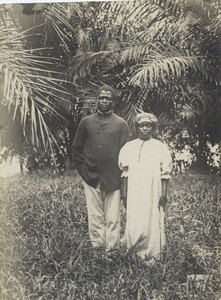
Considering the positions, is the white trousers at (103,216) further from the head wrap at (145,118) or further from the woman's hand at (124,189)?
the head wrap at (145,118)

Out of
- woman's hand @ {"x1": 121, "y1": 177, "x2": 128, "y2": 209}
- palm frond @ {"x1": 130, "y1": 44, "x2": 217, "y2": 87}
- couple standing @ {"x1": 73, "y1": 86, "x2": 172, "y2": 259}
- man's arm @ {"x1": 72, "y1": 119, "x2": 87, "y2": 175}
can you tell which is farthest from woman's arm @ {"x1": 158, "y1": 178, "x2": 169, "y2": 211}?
palm frond @ {"x1": 130, "y1": 44, "x2": 217, "y2": 87}

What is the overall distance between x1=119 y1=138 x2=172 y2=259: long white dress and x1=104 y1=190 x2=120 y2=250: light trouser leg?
0.06 metres

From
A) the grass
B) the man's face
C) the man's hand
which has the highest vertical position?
the man's face

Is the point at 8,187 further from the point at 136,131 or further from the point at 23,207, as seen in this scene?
the point at 136,131

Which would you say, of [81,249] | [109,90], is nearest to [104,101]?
[109,90]

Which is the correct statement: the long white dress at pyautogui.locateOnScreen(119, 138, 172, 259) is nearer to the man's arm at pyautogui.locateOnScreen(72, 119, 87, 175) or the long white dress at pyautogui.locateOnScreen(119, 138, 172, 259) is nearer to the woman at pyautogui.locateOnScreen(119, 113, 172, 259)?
the woman at pyautogui.locateOnScreen(119, 113, 172, 259)

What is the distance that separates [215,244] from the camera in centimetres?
330

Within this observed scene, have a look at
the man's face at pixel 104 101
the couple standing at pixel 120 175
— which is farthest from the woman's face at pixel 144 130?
the man's face at pixel 104 101

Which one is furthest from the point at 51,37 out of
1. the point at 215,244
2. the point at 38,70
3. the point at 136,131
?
the point at 215,244

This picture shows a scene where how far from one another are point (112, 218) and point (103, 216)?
6cm

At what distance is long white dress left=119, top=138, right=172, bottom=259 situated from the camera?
3.29 m

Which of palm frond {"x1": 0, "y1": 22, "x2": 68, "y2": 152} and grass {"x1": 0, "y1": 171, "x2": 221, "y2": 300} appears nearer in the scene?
grass {"x1": 0, "y1": 171, "x2": 221, "y2": 300}

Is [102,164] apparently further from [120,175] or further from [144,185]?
[144,185]

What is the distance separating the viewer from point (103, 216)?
132 inches
